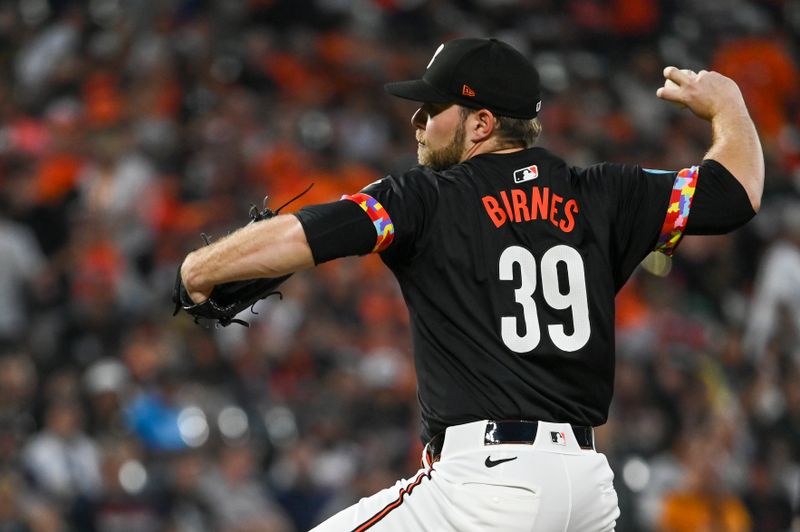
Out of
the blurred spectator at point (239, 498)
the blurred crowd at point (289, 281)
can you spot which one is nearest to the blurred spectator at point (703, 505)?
the blurred crowd at point (289, 281)

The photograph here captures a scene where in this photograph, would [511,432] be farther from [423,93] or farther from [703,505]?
[703,505]

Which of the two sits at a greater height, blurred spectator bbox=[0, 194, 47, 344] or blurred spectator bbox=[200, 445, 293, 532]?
blurred spectator bbox=[0, 194, 47, 344]

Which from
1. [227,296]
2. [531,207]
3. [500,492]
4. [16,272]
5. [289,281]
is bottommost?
[289,281]

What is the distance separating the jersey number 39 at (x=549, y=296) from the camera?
10.3 ft

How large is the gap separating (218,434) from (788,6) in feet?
28.7

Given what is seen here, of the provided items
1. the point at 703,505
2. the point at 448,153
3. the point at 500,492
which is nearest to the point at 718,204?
the point at 448,153

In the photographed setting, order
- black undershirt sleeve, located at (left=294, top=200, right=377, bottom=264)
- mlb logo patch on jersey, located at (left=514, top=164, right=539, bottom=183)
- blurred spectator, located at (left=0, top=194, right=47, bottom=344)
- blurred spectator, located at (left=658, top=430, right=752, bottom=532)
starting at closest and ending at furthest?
1. black undershirt sleeve, located at (left=294, top=200, right=377, bottom=264)
2. mlb logo patch on jersey, located at (left=514, top=164, right=539, bottom=183)
3. blurred spectator, located at (left=658, top=430, right=752, bottom=532)
4. blurred spectator, located at (left=0, top=194, right=47, bottom=344)

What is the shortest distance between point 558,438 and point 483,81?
0.97 meters

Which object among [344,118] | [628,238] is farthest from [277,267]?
[344,118]

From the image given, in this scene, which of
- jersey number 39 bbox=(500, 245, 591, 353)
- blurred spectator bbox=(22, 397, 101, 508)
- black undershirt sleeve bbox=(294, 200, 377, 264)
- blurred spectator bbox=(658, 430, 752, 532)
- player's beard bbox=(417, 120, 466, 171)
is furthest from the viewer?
blurred spectator bbox=(658, 430, 752, 532)

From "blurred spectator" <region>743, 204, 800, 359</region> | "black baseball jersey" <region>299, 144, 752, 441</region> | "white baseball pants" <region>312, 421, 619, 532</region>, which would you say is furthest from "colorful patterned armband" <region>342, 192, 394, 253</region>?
"blurred spectator" <region>743, 204, 800, 359</region>

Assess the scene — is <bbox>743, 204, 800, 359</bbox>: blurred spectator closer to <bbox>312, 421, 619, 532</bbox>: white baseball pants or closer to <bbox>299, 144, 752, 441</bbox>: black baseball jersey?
<bbox>299, 144, 752, 441</bbox>: black baseball jersey

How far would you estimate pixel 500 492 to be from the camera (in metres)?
3.04

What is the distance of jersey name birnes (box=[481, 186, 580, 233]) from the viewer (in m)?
3.21
